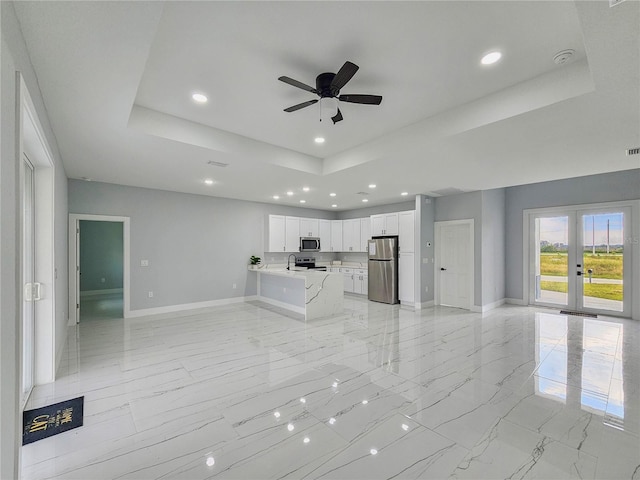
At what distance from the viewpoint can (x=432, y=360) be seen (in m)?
3.60

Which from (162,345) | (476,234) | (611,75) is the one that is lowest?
(162,345)

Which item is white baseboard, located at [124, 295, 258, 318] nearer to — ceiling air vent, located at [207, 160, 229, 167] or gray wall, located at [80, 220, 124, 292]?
ceiling air vent, located at [207, 160, 229, 167]

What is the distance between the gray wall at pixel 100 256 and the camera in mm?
8578

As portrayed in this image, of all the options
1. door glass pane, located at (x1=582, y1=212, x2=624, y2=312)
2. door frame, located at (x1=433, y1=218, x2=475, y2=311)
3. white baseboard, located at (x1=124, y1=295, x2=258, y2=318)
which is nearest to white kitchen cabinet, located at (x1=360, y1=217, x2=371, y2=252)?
door frame, located at (x1=433, y1=218, x2=475, y2=311)

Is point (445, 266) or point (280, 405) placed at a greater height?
point (445, 266)

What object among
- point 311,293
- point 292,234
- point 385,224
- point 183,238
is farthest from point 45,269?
point 385,224

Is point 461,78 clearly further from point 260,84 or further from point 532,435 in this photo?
point 532,435

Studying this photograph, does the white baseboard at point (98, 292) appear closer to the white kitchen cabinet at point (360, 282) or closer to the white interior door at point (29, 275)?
the white interior door at point (29, 275)

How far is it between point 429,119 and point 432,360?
293cm

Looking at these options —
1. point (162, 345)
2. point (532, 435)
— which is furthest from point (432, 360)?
point (162, 345)

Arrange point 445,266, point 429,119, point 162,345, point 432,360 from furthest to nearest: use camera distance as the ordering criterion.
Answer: point 445,266
point 162,345
point 432,360
point 429,119

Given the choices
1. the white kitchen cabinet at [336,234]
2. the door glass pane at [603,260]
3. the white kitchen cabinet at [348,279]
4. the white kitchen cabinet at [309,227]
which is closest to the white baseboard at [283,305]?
the white kitchen cabinet at [309,227]

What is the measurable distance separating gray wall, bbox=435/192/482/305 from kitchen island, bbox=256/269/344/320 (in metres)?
3.03

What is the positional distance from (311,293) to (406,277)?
2.66 meters
